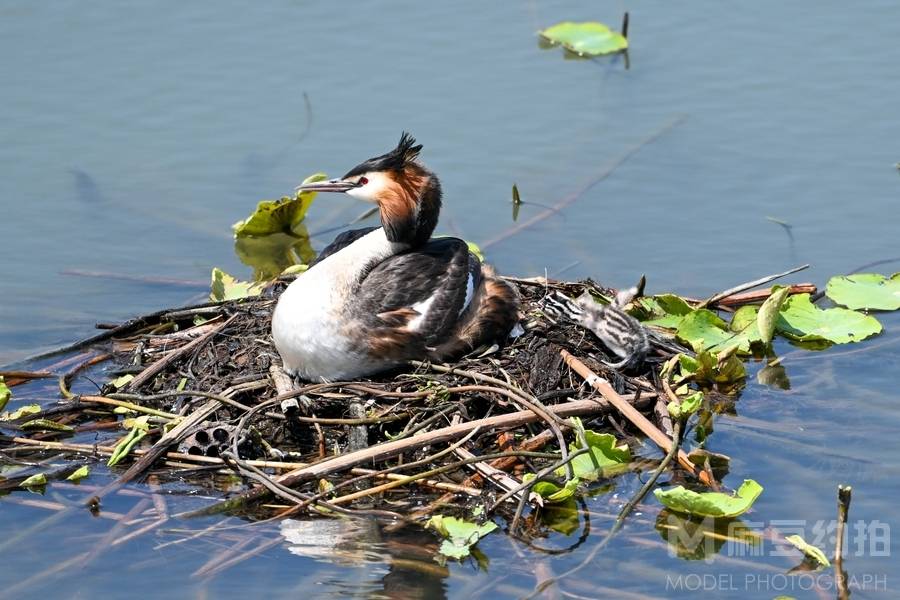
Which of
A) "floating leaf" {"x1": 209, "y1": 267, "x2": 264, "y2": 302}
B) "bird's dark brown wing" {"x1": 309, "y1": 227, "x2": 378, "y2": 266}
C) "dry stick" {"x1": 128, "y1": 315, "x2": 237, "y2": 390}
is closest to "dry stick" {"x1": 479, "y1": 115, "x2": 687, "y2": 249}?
"floating leaf" {"x1": 209, "y1": 267, "x2": 264, "y2": 302}

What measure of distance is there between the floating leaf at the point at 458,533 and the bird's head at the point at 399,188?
1.79 m

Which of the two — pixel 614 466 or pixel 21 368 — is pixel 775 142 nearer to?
pixel 614 466

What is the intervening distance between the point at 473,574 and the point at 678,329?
244 centimetres

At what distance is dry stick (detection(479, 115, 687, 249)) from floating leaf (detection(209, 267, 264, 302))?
1.74m

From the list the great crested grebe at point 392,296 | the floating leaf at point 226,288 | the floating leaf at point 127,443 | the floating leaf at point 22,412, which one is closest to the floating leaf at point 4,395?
the floating leaf at point 22,412

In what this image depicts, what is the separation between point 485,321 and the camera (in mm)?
7742

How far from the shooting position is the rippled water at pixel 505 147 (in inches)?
365

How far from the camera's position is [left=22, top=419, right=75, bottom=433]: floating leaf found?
7430mm

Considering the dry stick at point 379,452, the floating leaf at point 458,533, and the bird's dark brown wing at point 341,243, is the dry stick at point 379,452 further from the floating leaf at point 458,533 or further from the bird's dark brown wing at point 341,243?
the bird's dark brown wing at point 341,243

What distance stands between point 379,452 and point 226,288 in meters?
2.48

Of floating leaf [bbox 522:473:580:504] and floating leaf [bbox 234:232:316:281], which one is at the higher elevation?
floating leaf [bbox 234:232:316:281]

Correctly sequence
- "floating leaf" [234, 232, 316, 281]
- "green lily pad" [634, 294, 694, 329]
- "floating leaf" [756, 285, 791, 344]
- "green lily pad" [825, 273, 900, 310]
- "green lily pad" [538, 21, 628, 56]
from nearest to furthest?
"floating leaf" [756, 285, 791, 344]
"green lily pad" [634, 294, 694, 329]
"green lily pad" [825, 273, 900, 310]
"floating leaf" [234, 232, 316, 281]
"green lily pad" [538, 21, 628, 56]

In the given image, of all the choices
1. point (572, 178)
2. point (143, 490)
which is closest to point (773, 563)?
point (143, 490)

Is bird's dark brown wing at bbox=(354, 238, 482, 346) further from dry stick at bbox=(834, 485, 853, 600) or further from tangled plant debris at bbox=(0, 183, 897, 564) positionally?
dry stick at bbox=(834, 485, 853, 600)
